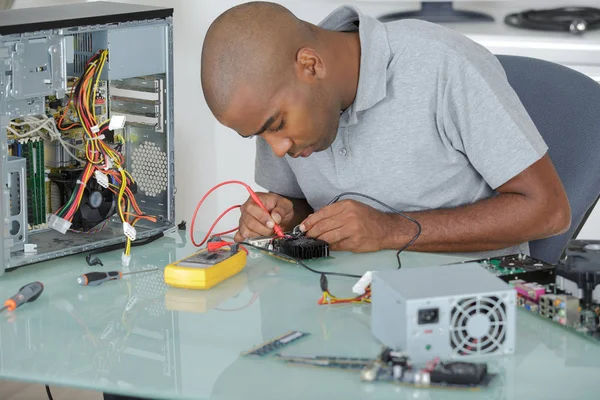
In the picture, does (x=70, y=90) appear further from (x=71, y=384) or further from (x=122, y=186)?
(x=71, y=384)

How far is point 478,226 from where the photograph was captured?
183 centimetres

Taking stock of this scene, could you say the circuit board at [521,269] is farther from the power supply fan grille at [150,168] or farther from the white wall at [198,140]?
the white wall at [198,140]

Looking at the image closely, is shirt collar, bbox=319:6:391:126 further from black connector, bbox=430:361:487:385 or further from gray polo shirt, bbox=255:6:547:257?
black connector, bbox=430:361:487:385

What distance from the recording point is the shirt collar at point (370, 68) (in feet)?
6.05

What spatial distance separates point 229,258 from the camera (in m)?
1.63

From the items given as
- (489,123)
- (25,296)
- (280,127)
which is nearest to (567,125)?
(489,123)

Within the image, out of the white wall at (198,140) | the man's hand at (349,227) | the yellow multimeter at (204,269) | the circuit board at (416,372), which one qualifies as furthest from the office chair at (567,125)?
the white wall at (198,140)

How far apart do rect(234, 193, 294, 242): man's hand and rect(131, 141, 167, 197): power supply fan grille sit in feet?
0.63

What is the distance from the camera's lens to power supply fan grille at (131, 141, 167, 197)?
6.38 feet

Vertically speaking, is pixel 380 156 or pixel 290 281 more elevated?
pixel 380 156

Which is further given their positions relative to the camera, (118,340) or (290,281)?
(290,281)

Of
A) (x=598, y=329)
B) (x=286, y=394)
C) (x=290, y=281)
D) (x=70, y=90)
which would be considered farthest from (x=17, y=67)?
(x=598, y=329)

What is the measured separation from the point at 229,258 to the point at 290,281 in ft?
0.39

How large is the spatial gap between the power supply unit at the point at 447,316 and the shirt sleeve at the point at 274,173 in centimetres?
90
